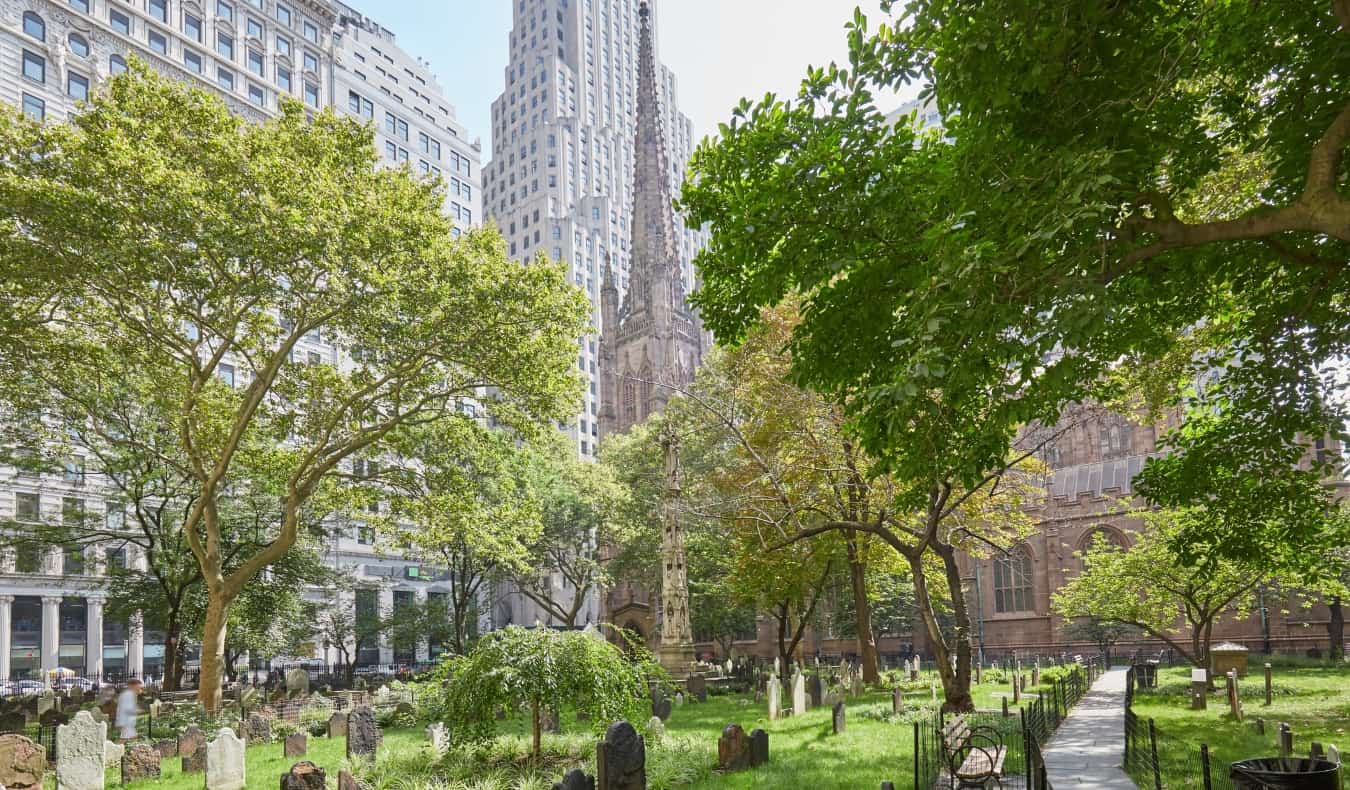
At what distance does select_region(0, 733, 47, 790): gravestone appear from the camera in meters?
14.0

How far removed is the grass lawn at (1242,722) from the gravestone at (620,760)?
705 centimetres

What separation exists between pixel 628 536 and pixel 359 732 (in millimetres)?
29493

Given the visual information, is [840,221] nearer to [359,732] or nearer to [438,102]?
[359,732]

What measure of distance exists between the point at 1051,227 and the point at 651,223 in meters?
90.0

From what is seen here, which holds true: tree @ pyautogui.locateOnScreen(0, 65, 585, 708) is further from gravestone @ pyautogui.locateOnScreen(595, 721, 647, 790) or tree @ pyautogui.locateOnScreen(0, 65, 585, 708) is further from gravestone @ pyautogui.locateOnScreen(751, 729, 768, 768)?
gravestone @ pyautogui.locateOnScreen(595, 721, 647, 790)

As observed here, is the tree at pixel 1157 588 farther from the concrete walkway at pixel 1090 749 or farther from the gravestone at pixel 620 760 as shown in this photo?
the gravestone at pixel 620 760

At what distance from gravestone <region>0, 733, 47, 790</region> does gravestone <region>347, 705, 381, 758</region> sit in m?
4.57

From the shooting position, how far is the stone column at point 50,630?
153ft

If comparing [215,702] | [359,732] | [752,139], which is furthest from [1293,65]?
Answer: [215,702]

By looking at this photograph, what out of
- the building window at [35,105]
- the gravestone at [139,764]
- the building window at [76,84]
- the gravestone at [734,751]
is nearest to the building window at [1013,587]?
the gravestone at [734,751]

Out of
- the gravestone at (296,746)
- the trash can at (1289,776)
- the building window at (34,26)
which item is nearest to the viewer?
the trash can at (1289,776)

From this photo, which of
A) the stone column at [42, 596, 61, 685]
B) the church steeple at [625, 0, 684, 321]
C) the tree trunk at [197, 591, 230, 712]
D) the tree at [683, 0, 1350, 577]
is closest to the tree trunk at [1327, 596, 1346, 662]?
the tree at [683, 0, 1350, 577]

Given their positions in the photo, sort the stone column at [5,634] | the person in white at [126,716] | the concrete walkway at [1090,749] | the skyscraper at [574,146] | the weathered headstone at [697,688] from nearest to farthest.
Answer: the concrete walkway at [1090,749] < the person in white at [126,716] < the weathered headstone at [697,688] < the stone column at [5,634] < the skyscraper at [574,146]

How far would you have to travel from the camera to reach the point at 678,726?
21.6 meters
